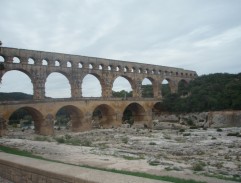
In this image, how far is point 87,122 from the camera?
3994cm

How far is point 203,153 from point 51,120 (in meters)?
22.9

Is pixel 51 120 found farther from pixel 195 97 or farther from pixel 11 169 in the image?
pixel 11 169

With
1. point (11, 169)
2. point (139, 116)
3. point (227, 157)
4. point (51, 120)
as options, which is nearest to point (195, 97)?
point (139, 116)

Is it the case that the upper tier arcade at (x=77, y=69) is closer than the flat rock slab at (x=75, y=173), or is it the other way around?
the flat rock slab at (x=75, y=173)

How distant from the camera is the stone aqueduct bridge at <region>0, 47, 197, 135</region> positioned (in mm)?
35562

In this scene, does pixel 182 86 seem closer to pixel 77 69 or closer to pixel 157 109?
pixel 157 109

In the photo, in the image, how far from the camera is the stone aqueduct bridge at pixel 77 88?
3556cm

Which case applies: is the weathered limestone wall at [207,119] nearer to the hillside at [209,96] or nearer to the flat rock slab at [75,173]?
the hillside at [209,96]

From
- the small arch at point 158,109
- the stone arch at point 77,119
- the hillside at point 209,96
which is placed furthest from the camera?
the small arch at point 158,109

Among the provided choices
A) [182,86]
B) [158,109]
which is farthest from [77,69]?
[182,86]

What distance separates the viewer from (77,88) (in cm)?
4181

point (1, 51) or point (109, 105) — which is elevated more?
point (1, 51)

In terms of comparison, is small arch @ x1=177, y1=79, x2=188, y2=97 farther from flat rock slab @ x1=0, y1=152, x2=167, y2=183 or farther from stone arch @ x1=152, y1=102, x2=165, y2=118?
flat rock slab @ x1=0, y1=152, x2=167, y2=183

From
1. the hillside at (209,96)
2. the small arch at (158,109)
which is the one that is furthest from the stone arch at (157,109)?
the hillside at (209,96)
